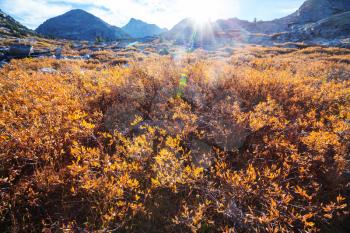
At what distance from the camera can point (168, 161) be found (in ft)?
12.0

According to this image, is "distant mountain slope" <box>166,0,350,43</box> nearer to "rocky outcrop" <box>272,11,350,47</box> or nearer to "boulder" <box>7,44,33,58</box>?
"rocky outcrop" <box>272,11,350,47</box>

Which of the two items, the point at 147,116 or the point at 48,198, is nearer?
the point at 48,198

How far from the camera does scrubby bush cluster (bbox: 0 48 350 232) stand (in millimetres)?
2896

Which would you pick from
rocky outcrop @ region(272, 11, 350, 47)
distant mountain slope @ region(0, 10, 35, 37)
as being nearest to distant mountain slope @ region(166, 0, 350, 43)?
rocky outcrop @ region(272, 11, 350, 47)

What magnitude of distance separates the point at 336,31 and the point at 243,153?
5503cm

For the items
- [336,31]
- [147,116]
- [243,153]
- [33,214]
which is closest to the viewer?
[33,214]

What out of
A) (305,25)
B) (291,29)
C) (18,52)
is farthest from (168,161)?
(291,29)

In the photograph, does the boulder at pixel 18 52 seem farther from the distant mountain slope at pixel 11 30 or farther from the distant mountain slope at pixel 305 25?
the distant mountain slope at pixel 11 30

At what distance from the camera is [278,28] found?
8019 cm

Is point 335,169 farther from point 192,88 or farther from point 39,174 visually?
point 39,174

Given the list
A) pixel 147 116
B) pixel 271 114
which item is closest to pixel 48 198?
pixel 147 116

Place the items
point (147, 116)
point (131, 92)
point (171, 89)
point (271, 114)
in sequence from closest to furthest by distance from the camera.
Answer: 1. point (271, 114)
2. point (147, 116)
3. point (131, 92)
4. point (171, 89)

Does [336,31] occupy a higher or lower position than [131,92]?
higher

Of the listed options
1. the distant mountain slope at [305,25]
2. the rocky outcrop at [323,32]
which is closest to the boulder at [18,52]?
the distant mountain slope at [305,25]
